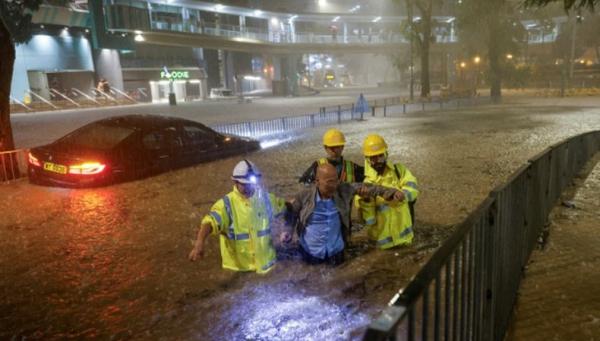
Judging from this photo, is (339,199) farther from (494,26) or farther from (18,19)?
(494,26)

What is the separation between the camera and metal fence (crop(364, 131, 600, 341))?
1.72m

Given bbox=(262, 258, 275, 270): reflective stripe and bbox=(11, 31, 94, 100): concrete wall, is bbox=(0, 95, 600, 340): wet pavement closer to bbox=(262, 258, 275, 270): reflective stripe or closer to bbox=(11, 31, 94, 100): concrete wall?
bbox=(262, 258, 275, 270): reflective stripe

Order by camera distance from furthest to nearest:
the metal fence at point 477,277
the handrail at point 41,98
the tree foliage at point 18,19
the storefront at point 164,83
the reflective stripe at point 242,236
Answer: the storefront at point 164,83 < the handrail at point 41,98 < the tree foliage at point 18,19 < the reflective stripe at point 242,236 < the metal fence at point 477,277

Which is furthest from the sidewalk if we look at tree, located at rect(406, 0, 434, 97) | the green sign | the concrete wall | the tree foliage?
the green sign

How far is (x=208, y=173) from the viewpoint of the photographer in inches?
406

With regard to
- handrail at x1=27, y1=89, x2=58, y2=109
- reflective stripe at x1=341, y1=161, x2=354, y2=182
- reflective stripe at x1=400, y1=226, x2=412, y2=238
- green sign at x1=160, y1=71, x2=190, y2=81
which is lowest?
reflective stripe at x1=400, y1=226, x2=412, y2=238

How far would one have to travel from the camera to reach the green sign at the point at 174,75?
39.7m

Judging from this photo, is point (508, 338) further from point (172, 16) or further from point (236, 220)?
point (172, 16)

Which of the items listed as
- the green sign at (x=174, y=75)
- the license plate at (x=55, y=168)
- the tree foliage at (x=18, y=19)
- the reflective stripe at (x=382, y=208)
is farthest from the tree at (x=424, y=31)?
the reflective stripe at (x=382, y=208)

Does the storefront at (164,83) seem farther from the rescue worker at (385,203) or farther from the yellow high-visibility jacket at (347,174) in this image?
the rescue worker at (385,203)

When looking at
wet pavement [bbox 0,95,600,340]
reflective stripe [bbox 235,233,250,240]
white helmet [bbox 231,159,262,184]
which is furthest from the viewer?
reflective stripe [bbox 235,233,250,240]

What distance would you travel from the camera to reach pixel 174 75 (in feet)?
134

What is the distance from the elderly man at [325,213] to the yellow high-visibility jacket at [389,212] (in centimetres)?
31

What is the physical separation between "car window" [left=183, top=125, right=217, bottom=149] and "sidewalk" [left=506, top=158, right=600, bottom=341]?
7.44 metres
